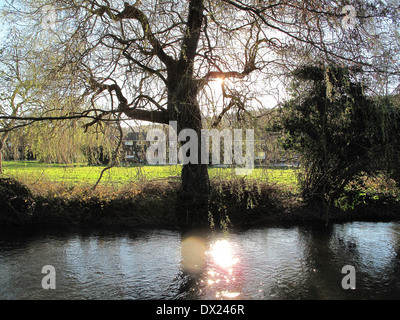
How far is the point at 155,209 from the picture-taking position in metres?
7.85

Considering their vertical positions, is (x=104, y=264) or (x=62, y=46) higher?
(x=62, y=46)

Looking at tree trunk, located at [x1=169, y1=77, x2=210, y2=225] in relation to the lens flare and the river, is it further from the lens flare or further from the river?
the lens flare

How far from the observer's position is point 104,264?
507 centimetres

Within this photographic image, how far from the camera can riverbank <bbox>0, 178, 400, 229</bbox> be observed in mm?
7598

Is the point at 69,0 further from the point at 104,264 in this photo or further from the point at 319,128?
the point at 319,128

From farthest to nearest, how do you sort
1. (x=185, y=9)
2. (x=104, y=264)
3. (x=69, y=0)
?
(x=185, y=9), (x=69, y=0), (x=104, y=264)

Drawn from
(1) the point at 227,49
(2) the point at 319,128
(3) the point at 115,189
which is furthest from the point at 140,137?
(2) the point at 319,128

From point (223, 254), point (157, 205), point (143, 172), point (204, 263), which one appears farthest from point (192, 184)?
point (204, 263)

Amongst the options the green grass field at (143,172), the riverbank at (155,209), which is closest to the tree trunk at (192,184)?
the riverbank at (155,209)

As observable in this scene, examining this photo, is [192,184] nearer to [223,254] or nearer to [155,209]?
[155,209]

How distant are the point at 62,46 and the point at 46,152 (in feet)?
9.43

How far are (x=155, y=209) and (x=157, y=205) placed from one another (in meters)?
0.11

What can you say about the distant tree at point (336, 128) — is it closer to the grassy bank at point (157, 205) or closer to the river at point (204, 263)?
the grassy bank at point (157, 205)
